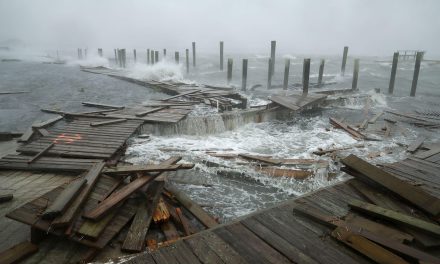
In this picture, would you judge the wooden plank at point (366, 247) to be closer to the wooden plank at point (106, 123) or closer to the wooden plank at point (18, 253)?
the wooden plank at point (18, 253)

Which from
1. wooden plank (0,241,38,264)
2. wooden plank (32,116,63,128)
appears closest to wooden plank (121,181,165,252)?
wooden plank (0,241,38,264)

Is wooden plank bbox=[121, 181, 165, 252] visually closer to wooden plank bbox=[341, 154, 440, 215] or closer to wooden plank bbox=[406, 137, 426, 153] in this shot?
wooden plank bbox=[341, 154, 440, 215]

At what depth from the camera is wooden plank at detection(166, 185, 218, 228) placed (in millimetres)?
5625

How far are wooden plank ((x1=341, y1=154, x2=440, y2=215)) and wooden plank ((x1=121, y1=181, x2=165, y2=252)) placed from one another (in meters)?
3.99

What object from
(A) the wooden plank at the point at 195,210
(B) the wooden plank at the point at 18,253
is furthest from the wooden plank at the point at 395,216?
(B) the wooden plank at the point at 18,253

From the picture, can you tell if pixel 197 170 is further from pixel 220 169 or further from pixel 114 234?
pixel 114 234

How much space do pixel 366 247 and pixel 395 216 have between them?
1021 mm

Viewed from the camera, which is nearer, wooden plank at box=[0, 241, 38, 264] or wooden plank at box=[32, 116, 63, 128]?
wooden plank at box=[0, 241, 38, 264]

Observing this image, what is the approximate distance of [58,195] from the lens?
212 inches

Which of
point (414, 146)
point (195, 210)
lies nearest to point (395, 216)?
point (195, 210)

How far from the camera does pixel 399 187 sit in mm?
5324

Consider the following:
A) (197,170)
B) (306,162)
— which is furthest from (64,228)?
(306,162)

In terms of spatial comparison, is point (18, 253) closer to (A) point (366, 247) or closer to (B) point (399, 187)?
(A) point (366, 247)

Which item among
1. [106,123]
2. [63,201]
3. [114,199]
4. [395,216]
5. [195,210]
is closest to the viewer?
[395,216]
